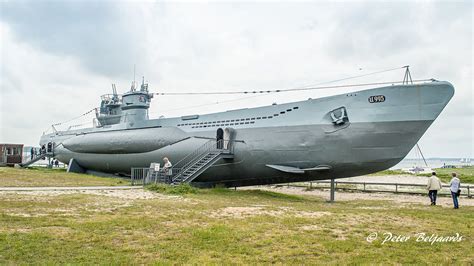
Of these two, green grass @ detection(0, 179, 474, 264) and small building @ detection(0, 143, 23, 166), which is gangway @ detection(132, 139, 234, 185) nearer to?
green grass @ detection(0, 179, 474, 264)

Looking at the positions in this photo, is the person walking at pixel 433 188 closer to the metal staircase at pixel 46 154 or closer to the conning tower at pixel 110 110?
the conning tower at pixel 110 110

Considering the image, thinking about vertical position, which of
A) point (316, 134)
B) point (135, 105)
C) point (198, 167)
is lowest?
point (198, 167)

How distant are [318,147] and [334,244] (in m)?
9.83

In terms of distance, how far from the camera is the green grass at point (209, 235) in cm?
618

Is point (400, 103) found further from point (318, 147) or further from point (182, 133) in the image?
point (182, 133)

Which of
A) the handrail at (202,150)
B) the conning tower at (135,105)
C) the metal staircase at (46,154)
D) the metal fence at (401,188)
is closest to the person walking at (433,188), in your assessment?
the metal fence at (401,188)

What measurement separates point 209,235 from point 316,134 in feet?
32.9

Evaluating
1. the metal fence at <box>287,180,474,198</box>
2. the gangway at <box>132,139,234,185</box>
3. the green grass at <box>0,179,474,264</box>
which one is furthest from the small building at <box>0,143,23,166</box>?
the green grass at <box>0,179,474,264</box>

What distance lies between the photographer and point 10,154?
37750 mm

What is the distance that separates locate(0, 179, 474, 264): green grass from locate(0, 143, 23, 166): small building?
29657 millimetres

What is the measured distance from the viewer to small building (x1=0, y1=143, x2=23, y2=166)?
3709cm

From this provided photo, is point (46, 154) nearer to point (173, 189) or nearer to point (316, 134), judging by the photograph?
point (173, 189)

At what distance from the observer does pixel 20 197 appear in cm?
1244

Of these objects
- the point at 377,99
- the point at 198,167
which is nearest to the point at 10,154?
the point at 198,167
